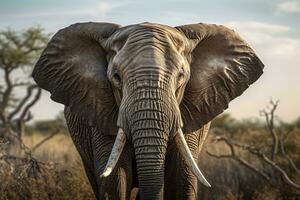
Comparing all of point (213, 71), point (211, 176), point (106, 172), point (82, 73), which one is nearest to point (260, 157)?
point (211, 176)

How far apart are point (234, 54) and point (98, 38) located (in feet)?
4.27

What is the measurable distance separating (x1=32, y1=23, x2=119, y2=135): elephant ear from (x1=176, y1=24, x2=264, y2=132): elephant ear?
2.24ft

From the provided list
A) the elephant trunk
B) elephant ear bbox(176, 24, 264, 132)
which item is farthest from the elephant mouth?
elephant ear bbox(176, 24, 264, 132)

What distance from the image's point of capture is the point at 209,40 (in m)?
6.64

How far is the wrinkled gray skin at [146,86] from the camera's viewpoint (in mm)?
5605

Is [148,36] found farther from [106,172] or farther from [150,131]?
[106,172]

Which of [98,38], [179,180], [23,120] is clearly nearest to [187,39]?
[98,38]

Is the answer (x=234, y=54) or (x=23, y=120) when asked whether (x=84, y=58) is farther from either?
(x=23, y=120)

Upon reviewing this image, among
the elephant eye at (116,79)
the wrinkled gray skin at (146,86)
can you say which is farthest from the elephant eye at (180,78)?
the elephant eye at (116,79)

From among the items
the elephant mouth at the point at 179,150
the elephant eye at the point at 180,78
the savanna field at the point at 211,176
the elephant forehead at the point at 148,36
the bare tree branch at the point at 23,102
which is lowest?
the bare tree branch at the point at 23,102

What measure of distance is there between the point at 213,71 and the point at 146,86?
118cm

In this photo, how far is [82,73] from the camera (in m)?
6.62

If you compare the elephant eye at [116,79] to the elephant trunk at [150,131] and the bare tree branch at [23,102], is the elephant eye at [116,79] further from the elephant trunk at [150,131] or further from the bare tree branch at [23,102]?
the bare tree branch at [23,102]

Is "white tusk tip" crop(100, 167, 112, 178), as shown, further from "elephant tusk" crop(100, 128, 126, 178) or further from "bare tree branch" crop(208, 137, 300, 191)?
"bare tree branch" crop(208, 137, 300, 191)
